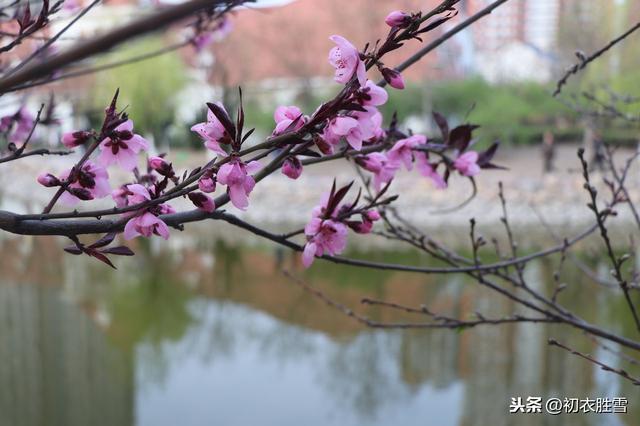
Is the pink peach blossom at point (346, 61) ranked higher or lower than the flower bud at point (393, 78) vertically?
lower

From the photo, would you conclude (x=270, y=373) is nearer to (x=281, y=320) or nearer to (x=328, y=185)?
(x=281, y=320)

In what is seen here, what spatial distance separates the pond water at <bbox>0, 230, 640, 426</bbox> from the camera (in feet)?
16.1

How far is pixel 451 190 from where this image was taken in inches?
455

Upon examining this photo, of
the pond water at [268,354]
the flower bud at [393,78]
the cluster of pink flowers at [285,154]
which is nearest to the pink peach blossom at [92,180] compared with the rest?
the cluster of pink flowers at [285,154]

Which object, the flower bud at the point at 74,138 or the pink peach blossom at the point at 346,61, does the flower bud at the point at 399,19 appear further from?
the flower bud at the point at 74,138

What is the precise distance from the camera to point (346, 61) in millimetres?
676

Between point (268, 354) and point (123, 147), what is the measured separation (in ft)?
16.5

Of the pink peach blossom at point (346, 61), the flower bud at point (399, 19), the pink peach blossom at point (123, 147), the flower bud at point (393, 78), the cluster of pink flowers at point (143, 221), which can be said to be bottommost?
the cluster of pink flowers at point (143, 221)

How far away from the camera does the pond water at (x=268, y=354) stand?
4.89 metres

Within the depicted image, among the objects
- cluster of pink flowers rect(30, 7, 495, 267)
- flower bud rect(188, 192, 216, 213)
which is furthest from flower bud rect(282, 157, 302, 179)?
flower bud rect(188, 192, 216, 213)

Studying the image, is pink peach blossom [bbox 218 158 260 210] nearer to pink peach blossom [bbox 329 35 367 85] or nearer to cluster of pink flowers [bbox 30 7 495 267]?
cluster of pink flowers [bbox 30 7 495 267]

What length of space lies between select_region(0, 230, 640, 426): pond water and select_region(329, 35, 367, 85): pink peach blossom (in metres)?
4.29

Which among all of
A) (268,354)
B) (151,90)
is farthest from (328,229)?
(151,90)

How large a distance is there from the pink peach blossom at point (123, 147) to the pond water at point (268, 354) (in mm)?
4091
